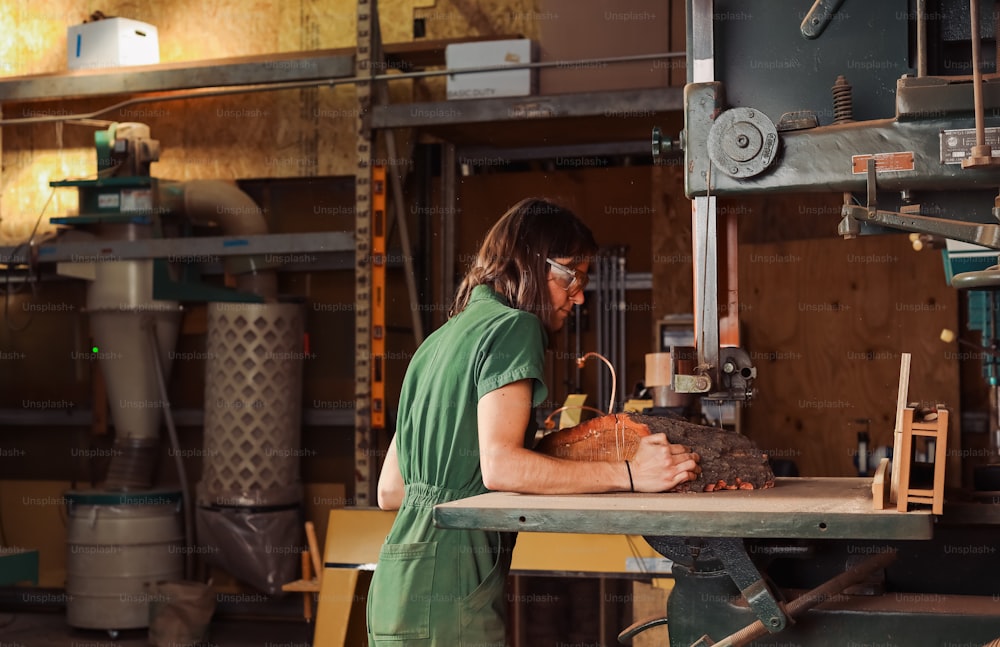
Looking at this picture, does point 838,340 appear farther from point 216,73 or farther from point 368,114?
point 216,73

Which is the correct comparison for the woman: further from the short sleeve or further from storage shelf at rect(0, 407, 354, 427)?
storage shelf at rect(0, 407, 354, 427)

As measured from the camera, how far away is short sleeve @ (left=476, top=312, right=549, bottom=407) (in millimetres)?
1936

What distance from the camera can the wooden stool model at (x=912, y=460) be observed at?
5.45 ft

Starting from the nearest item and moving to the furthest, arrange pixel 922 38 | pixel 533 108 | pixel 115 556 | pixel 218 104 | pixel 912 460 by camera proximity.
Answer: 1. pixel 912 460
2. pixel 922 38
3. pixel 533 108
4. pixel 115 556
5. pixel 218 104

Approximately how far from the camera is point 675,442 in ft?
6.93

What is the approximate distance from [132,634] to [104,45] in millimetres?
2794

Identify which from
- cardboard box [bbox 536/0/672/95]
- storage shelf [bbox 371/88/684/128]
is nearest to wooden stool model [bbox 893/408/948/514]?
storage shelf [bbox 371/88/684/128]

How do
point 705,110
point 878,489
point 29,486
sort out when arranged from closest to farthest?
point 878,489, point 705,110, point 29,486

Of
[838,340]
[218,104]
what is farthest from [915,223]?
[218,104]

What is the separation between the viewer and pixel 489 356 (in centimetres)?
197

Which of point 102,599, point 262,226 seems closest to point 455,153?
point 262,226

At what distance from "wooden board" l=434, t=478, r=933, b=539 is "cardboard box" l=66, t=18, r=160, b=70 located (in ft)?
14.1

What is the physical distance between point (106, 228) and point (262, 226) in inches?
28.8

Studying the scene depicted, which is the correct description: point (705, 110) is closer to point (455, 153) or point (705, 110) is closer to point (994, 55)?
point (994, 55)
